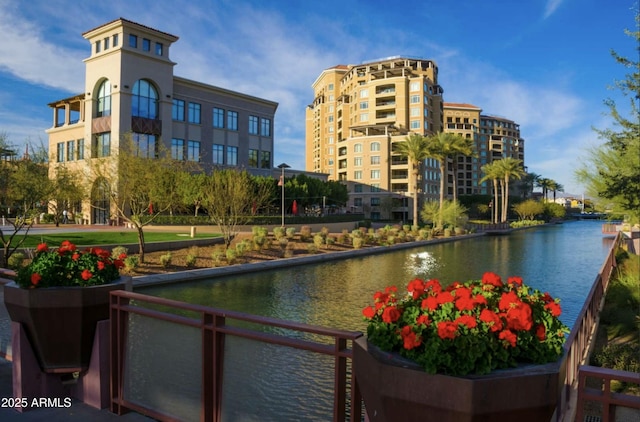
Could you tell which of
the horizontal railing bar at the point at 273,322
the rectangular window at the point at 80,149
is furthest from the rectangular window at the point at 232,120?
the horizontal railing bar at the point at 273,322

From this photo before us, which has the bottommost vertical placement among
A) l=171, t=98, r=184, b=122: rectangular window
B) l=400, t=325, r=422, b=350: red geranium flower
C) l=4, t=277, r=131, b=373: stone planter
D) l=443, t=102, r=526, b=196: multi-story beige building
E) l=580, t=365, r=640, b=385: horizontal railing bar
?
l=4, t=277, r=131, b=373: stone planter

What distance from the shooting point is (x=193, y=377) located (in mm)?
4508

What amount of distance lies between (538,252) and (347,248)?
1533 cm

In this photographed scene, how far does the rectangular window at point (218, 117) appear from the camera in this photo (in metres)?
53.1

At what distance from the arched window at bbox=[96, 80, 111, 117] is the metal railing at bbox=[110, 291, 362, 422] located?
45189 millimetres

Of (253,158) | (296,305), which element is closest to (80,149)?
(253,158)

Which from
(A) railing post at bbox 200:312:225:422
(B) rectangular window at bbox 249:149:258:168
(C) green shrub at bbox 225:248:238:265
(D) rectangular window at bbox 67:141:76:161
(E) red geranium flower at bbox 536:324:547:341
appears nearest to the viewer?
(E) red geranium flower at bbox 536:324:547:341

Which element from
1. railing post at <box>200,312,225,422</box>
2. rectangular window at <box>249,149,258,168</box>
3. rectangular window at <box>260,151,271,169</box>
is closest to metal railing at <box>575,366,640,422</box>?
railing post at <box>200,312,225,422</box>

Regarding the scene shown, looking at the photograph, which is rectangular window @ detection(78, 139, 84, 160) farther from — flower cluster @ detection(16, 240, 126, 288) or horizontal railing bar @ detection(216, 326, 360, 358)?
horizontal railing bar @ detection(216, 326, 360, 358)

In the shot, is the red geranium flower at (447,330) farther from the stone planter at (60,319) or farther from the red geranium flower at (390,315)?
the stone planter at (60,319)

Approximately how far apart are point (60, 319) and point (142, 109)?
147 feet

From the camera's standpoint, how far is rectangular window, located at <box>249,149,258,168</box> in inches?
2258

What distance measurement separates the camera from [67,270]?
5.41 meters

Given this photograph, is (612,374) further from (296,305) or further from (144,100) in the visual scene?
(144,100)
